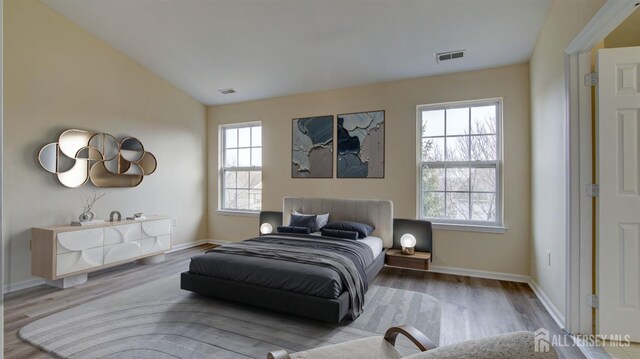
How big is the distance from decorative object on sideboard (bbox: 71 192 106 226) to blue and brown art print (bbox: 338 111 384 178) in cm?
354

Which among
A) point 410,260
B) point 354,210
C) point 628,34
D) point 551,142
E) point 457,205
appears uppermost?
point 628,34

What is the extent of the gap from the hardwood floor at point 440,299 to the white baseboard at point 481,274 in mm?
110

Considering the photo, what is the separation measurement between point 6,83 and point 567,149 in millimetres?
5826

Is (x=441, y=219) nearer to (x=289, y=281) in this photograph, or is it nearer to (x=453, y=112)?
(x=453, y=112)

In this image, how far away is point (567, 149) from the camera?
2.63 m

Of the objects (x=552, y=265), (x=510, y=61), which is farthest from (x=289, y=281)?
(x=510, y=61)

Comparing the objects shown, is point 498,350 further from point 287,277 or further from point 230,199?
point 230,199

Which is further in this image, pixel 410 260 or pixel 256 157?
pixel 256 157

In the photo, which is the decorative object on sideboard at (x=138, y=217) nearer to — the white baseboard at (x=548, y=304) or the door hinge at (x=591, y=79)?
the white baseboard at (x=548, y=304)

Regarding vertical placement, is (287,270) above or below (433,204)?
below

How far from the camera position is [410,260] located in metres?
4.02

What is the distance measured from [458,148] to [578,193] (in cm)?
189

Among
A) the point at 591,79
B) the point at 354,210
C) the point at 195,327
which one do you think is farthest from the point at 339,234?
the point at 591,79

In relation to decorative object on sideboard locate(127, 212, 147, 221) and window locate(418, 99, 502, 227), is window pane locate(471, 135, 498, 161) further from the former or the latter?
decorative object on sideboard locate(127, 212, 147, 221)
